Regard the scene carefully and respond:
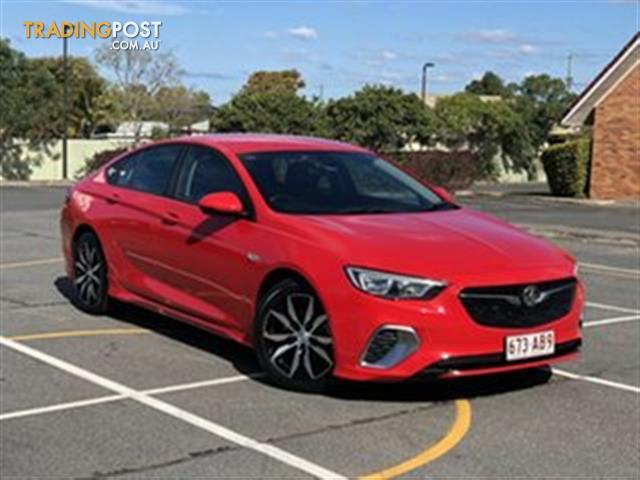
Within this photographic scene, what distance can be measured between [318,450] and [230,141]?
3108 mm

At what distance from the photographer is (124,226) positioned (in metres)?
8.20

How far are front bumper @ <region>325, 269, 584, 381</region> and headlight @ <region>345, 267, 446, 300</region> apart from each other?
0.13 ft

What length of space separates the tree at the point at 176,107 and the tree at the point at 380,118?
16364 mm

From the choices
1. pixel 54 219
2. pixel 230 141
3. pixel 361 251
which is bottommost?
pixel 54 219

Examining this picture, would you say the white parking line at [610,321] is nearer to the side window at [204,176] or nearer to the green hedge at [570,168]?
the side window at [204,176]

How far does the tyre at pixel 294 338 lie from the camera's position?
6.23 metres

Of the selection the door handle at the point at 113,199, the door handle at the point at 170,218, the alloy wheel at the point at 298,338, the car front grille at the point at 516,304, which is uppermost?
the door handle at the point at 113,199

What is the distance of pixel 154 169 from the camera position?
820cm

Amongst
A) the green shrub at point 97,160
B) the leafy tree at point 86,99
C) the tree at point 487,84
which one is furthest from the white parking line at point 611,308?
the tree at point 487,84

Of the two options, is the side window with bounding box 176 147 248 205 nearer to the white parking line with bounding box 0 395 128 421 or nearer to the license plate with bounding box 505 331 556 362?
the white parking line with bounding box 0 395 128 421

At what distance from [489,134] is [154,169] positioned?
41.5 meters

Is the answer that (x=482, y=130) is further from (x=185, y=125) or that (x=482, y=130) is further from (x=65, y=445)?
(x=65, y=445)

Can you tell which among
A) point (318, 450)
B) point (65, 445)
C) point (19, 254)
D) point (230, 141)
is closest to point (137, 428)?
point (65, 445)

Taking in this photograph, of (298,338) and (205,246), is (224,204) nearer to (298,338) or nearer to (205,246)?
(205,246)
